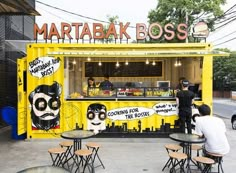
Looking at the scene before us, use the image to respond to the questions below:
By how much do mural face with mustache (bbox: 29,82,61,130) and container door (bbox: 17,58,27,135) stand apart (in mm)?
259

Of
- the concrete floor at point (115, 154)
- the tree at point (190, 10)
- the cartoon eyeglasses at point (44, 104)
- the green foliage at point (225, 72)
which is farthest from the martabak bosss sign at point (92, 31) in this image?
the green foliage at point (225, 72)

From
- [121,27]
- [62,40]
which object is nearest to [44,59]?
[62,40]

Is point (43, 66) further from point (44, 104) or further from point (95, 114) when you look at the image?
point (95, 114)

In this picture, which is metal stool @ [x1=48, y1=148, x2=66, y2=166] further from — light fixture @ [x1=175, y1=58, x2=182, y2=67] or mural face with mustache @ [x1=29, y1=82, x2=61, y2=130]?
light fixture @ [x1=175, y1=58, x2=182, y2=67]

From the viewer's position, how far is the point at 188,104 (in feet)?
25.8

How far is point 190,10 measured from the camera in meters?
22.1

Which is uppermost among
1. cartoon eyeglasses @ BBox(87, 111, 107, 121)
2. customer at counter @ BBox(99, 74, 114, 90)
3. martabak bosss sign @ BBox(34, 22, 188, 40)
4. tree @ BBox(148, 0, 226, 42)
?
tree @ BBox(148, 0, 226, 42)

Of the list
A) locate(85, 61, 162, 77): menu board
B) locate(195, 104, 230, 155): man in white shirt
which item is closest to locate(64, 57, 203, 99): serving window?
locate(85, 61, 162, 77): menu board

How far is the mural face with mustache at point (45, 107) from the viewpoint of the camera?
27.8ft

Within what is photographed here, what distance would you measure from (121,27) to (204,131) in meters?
5.64

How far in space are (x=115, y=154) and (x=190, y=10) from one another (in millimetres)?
18189

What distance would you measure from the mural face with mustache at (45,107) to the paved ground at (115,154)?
0.53 meters

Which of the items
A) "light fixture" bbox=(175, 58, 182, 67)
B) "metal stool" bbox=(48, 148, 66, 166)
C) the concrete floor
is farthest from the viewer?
"light fixture" bbox=(175, 58, 182, 67)

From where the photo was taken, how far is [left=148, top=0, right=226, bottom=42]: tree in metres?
21.9
